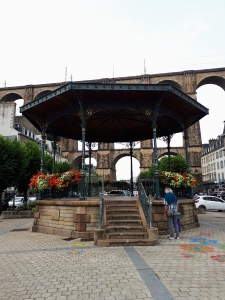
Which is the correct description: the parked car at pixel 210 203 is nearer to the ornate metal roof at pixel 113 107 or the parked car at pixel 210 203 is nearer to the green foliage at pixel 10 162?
the ornate metal roof at pixel 113 107

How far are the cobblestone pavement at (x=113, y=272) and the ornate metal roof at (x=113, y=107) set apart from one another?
494cm

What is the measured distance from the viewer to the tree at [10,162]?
18.8m

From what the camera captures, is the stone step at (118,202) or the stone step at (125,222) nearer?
the stone step at (125,222)

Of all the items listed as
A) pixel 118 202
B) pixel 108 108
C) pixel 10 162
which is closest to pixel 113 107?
pixel 108 108

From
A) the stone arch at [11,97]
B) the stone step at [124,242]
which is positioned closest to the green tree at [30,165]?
the stone step at [124,242]

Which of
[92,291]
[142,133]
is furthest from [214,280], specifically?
[142,133]

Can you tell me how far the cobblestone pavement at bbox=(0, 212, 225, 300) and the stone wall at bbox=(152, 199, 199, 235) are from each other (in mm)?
1394

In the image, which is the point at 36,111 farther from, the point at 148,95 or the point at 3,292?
the point at 3,292

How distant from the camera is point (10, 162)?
19.0m

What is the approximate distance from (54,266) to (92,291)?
5.28 ft

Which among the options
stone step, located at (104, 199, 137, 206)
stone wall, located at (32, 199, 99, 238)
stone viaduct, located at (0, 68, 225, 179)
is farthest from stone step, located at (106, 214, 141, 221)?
stone viaduct, located at (0, 68, 225, 179)

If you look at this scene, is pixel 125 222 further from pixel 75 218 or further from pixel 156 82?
pixel 156 82

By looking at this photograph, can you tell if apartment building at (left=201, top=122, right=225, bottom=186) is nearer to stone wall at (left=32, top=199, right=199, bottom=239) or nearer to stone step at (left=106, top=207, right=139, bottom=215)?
stone wall at (left=32, top=199, right=199, bottom=239)

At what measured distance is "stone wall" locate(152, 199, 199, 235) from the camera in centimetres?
849
